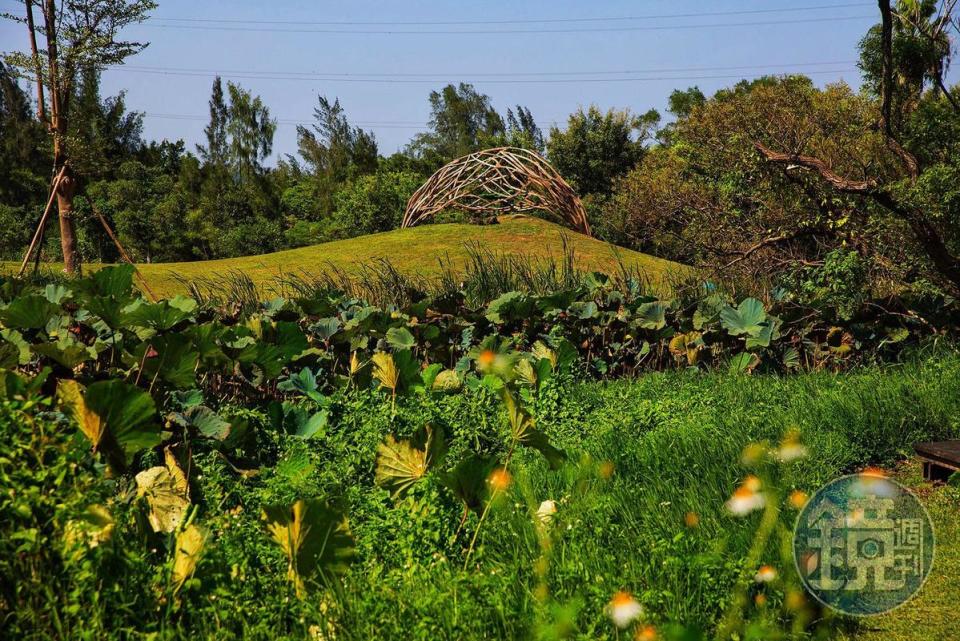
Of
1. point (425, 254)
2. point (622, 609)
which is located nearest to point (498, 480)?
point (622, 609)

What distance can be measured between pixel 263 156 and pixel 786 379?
1205 inches

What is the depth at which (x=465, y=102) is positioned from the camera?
38.0 m

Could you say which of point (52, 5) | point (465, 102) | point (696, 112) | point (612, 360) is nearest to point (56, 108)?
point (52, 5)

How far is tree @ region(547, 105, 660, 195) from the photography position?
26.9 metres

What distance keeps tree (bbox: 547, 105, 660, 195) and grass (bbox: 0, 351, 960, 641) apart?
2338 cm

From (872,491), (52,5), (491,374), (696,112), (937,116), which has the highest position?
(52,5)

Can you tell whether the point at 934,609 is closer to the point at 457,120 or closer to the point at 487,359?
the point at 487,359

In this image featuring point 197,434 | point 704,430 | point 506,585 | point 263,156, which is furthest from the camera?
point 263,156

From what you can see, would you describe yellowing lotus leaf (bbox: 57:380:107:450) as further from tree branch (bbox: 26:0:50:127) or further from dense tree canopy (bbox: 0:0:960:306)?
tree branch (bbox: 26:0:50:127)

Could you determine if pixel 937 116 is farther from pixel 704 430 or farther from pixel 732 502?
pixel 732 502

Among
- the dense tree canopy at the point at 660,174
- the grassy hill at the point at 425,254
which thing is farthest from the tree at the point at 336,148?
the grassy hill at the point at 425,254

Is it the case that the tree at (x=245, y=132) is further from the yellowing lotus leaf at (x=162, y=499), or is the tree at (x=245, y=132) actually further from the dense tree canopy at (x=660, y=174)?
the yellowing lotus leaf at (x=162, y=499)

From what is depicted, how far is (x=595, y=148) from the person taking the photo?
27047mm

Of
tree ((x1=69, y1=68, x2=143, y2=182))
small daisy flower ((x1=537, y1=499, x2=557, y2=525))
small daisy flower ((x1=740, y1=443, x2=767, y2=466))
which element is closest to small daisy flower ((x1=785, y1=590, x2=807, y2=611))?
small daisy flower ((x1=537, y1=499, x2=557, y2=525))
